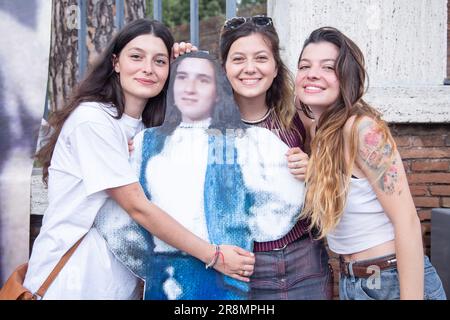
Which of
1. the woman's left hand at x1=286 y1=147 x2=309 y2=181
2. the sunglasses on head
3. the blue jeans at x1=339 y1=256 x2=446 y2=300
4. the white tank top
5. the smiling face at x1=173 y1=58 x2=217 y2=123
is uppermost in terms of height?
the sunglasses on head

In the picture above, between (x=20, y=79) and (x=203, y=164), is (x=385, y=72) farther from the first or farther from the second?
(x=20, y=79)

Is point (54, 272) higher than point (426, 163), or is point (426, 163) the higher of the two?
point (426, 163)

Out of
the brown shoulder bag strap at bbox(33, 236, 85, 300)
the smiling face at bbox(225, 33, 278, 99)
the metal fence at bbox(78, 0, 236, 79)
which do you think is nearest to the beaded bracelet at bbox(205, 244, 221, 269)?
the brown shoulder bag strap at bbox(33, 236, 85, 300)

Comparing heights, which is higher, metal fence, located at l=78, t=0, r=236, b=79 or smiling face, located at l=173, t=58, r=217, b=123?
metal fence, located at l=78, t=0, r=236, b=79

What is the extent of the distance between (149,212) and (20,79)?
1.46 m

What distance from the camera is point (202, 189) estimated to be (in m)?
2.34

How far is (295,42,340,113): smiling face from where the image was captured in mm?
2330

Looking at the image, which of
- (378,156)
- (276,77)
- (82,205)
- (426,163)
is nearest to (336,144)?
(378,156)

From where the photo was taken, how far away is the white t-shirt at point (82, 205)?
2223 millimetres

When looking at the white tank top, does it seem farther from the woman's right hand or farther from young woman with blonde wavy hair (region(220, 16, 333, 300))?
the woman's right hand

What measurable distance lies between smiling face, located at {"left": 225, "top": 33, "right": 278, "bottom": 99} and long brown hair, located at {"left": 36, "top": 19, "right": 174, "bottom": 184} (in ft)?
0.99

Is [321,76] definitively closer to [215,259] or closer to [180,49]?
[180,49]

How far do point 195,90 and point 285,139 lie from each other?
437 mm
